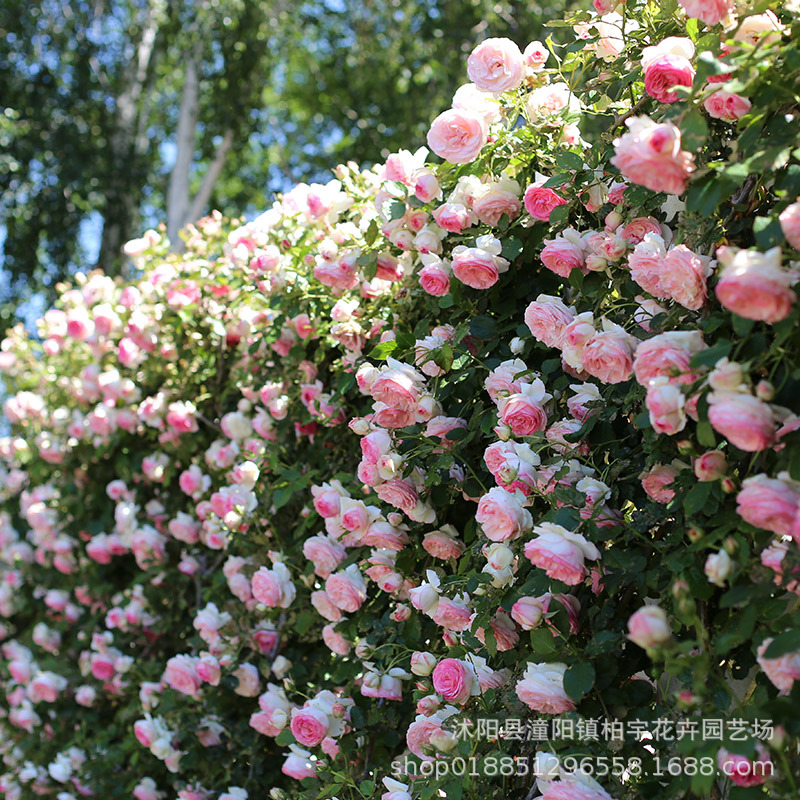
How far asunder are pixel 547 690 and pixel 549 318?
546mm

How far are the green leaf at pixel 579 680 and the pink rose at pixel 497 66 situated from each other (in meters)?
0.93

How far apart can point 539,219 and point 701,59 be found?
0.44m

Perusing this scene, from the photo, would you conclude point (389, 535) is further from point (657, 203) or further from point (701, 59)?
point (701, 59)

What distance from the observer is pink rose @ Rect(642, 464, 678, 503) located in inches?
43.8

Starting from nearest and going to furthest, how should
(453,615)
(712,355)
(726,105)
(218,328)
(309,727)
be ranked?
1. (712,355)
2. (726,105)
3. (453,615)
4. (309,727)
5. (218,328)

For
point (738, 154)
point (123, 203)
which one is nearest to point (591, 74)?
point (738, 154)

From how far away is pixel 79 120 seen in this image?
20.9 ft

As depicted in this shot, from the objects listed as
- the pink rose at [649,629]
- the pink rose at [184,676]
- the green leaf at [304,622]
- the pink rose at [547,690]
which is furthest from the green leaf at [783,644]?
the pink rose at [184,676]

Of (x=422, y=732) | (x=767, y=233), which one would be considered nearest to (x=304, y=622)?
(x=422, y=732)

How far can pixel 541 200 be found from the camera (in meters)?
1.34

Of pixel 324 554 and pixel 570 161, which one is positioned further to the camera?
pixel 324 554

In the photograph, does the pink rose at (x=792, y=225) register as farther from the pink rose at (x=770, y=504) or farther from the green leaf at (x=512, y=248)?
the green leaf at (x=512, y=248)

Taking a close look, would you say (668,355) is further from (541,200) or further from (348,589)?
(348,589)

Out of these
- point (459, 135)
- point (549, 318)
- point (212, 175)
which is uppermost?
point (212, 175)
